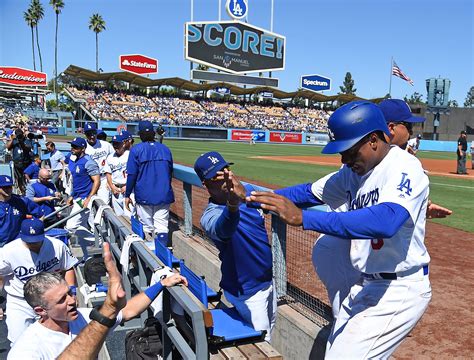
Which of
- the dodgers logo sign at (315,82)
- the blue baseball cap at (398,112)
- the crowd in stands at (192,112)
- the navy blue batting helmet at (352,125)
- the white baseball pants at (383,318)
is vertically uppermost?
the dodgers logo sign at (315,82)

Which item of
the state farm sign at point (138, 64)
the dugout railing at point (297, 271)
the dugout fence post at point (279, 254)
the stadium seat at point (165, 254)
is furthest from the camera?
the state farm sign at point (138, 64)

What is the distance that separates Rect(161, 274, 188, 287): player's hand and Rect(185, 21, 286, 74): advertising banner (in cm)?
4721

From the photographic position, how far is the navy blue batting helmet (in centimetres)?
194

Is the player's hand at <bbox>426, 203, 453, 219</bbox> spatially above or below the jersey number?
above

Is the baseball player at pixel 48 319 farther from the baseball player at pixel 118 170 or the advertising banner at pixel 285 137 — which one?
the advertising banner at pixel 285 137

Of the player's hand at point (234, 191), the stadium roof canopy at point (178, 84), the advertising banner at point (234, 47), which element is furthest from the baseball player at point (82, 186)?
the stadium roof canopy at point (178, 84)

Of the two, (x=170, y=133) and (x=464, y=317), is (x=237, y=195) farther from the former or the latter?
(x=170, y=133)

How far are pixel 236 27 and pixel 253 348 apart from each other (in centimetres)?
5175

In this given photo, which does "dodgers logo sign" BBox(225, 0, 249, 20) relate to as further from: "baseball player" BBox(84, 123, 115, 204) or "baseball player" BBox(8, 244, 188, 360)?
"baseball player" BBox(8, 244, 188, 360)

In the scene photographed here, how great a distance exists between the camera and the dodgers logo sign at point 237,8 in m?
50.6

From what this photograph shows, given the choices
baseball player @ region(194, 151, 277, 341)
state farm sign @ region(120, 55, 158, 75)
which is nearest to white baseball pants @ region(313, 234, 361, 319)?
baseball player @ region(194, 151, 277, 341)

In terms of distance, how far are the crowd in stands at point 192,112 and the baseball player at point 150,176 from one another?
137ft

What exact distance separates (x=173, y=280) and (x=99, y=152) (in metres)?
6.56

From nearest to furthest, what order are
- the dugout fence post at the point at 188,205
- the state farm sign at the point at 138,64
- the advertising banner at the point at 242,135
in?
the dugout fence post at the point at 188,205
the advertising banner at the point at 242,135
the state farm sign at the point at 138,64
